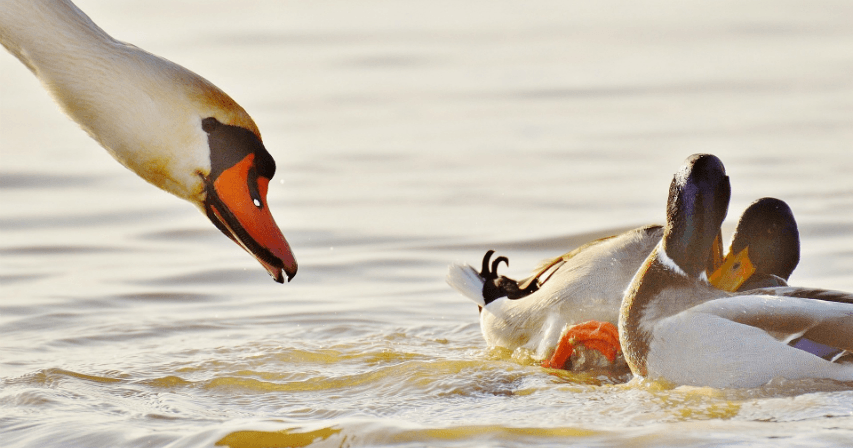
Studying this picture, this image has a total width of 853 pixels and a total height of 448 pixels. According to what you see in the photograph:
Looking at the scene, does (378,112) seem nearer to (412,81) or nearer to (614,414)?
(412,81)

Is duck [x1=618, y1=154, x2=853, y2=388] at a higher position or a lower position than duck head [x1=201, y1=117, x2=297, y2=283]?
lower

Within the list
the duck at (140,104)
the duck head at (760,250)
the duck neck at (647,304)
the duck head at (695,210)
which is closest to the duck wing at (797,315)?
the duck neck at (647,304)

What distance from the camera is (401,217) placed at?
9984 millimetres

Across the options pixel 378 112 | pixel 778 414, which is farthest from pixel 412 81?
pixel 778 414

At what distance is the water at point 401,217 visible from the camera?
18.0ft

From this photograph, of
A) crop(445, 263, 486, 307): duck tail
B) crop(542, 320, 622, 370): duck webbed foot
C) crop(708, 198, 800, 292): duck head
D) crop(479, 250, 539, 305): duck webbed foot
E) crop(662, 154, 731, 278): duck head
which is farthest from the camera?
crop(445, 263, 486, 307): duck tail

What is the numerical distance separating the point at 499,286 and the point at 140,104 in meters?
2.59

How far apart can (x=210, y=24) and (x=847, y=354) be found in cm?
1192

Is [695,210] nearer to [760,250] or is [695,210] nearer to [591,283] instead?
[591,283]

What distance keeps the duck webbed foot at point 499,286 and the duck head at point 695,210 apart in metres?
1.19

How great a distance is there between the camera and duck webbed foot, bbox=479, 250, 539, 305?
7.25 metres

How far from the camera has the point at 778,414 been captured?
5.14 m

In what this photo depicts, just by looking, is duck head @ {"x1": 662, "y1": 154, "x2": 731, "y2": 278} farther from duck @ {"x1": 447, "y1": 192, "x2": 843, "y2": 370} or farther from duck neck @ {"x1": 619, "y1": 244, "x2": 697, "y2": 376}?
duck @ {"x1": 447, "y1": 192, "x2": 843, "y2": 370}

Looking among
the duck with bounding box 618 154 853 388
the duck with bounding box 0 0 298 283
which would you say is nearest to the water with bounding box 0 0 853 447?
the duck with bounding box 618 154 853 388
